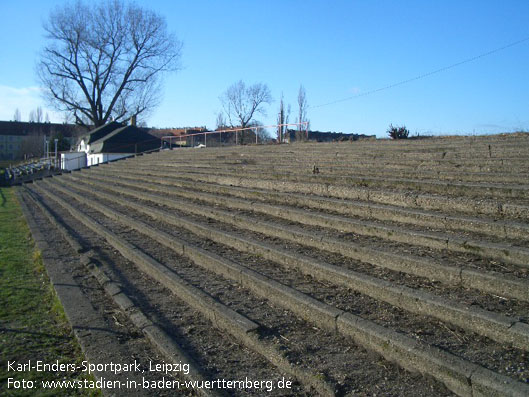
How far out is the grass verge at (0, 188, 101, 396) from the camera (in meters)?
3.52

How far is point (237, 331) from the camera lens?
371 cm

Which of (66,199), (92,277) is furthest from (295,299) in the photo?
(66,199)

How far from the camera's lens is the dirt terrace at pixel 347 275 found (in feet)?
9.57

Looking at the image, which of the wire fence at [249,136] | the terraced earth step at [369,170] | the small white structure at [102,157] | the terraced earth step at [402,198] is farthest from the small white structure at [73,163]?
the terraced earth step at [402,198]

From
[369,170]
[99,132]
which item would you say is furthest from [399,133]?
[99,132]

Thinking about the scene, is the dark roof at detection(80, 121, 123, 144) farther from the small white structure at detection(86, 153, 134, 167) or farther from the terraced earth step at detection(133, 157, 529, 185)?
the terraced earth step at detection(133, 157, 529, 185)

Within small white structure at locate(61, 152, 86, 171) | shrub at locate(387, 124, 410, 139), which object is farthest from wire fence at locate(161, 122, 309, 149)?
small white structure at locate(61, 152, 86, 171)

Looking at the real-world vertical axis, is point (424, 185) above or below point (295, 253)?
above

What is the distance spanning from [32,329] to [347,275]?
132 inches

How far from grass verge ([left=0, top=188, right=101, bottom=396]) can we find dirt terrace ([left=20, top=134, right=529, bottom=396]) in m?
0.56

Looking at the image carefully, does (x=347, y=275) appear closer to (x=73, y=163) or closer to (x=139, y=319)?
(x=139, y=319)

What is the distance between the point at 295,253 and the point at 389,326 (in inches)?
74.8

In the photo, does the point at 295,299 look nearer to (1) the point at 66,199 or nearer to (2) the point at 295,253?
(2) the point at 295,253

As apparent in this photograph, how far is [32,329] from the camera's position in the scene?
4.49m
